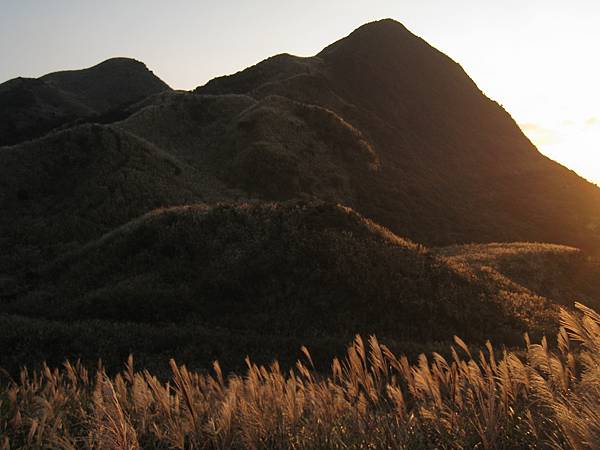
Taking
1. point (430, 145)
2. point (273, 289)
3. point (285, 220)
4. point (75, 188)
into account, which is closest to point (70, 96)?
point (430, 145)

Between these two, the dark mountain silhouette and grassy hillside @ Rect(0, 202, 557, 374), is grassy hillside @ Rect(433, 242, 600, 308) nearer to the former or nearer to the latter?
the dark mountain silhouette

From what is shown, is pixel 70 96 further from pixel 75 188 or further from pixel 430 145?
pixel 75 188

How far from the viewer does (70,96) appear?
13562 cm

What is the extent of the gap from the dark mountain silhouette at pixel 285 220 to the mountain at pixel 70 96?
236cm

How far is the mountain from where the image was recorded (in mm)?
94688

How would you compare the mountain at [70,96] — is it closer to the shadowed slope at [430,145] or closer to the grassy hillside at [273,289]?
the shadowed slope at [430,145]

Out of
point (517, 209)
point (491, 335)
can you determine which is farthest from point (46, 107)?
point (491, 335)

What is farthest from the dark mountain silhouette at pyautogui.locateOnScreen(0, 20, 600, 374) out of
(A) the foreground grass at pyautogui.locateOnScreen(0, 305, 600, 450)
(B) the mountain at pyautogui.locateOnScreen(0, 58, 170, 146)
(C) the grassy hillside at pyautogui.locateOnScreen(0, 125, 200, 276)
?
(A) the foreground grass at pyautogui.locateOnScreen(0, 305, 600, 450)

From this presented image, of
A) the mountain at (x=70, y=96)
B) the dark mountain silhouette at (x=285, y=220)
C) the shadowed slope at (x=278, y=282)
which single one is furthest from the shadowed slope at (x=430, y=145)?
the mountain at (x=70, y=96)

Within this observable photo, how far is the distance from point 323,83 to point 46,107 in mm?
69643

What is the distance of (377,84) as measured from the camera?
103 m

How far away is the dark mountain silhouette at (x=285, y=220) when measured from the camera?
1866cm

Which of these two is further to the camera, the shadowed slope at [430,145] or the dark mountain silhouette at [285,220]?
the shadowed slope at [430,145]

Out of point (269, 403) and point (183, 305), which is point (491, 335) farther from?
point (269, 403)
